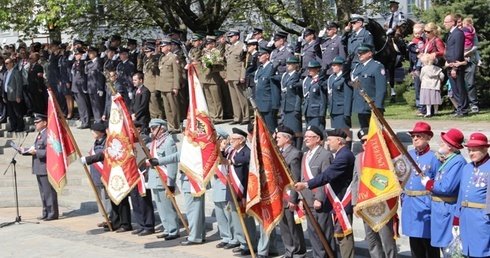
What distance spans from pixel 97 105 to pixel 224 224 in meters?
8.46

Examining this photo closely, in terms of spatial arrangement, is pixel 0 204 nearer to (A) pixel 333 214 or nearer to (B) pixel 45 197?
(B) pixel 45 197

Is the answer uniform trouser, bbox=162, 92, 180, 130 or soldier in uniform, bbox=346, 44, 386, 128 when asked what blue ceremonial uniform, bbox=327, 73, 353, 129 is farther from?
uniform trouser, bbox=162, 92, 180, 130

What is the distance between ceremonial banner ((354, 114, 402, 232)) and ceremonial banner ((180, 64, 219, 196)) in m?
2.82

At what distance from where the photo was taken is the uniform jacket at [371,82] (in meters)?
14.4

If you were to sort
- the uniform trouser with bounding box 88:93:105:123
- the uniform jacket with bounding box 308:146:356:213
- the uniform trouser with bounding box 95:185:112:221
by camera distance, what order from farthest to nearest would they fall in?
1. the uniform trouser with bounding box 88:93:105:123
2. the uniform trouser with bounding box 95:185:112:221
3. the uniform jacket with bounding box 308:146:356:213

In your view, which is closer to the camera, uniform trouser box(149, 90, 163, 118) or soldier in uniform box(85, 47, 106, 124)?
uniform trouser box(149, 90, 163, 118)

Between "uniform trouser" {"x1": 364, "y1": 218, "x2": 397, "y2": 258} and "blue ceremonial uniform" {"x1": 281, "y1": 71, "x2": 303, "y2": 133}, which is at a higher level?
"blue ceremonial uniform" {"x1": 281, "y1": 71, "x2": 303, "y2": 133}

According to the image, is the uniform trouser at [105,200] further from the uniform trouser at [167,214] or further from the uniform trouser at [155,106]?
the uniform trouser at [155,106]

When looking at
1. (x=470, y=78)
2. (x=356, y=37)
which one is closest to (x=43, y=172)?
(x=356, y=37)

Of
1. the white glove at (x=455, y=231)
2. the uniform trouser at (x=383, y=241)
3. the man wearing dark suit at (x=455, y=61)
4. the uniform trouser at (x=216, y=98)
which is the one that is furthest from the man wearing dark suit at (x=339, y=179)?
the uniform trouser at (x=216, y=98)

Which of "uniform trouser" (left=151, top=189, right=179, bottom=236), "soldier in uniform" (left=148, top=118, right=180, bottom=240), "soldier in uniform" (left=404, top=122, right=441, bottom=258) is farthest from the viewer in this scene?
"uniform trouser" (left=151, top=189, right=179, bottom=236)

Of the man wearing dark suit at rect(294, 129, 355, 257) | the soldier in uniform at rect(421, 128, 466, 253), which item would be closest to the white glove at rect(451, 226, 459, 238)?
the soldier in uniform at rect(421, 128, 466, 253)

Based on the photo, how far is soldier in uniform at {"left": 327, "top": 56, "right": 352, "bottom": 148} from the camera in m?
15.1

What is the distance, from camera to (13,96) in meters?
22.9
